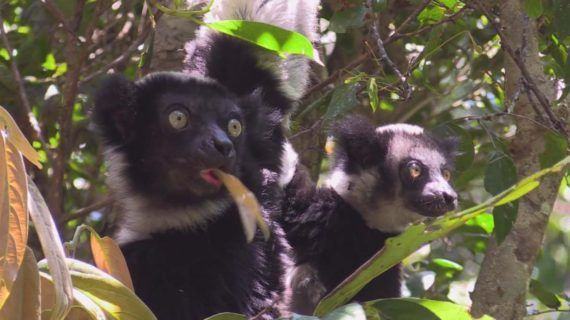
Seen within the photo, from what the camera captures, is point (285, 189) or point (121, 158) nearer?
point (121, 158)

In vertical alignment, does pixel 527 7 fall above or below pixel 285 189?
above

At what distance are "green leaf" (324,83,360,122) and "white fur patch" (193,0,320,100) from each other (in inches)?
15.9

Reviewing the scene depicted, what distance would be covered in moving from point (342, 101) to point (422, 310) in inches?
48.4

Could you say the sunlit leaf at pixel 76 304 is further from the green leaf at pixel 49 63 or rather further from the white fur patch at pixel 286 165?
the green leaf at pixel 49 63

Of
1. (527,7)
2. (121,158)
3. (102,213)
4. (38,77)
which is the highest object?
(527,7)

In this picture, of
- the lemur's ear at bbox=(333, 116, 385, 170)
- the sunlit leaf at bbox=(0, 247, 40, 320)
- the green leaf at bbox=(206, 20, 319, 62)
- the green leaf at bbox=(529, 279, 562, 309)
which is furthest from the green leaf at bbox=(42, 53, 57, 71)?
the sunlit leaf at bbox=(0, 247, 40, 320)

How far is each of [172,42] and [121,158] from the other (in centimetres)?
70

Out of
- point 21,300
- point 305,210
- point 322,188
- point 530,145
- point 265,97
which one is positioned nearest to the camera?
point 21,300

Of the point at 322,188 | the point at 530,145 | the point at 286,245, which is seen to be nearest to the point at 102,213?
the point at 322,188

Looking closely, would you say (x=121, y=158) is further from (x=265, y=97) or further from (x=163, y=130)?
(x=265, y=97)

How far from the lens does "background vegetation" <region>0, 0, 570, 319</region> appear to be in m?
3.33

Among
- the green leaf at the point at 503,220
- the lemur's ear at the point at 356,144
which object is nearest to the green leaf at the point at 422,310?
the green leaf at the point at 503,220

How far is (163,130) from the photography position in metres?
3.26

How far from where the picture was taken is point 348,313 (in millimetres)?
2047
